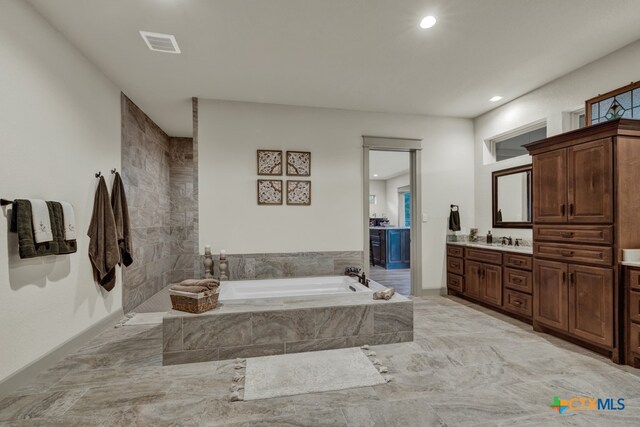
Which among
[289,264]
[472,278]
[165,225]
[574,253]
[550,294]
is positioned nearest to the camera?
[574,253]

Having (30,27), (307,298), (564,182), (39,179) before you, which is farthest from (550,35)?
(39,179)

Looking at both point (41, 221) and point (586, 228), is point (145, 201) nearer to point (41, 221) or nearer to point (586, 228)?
point (41, 221)

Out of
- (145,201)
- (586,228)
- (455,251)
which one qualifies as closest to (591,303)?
(586,228)

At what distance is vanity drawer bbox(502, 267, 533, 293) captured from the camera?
3.39 meters

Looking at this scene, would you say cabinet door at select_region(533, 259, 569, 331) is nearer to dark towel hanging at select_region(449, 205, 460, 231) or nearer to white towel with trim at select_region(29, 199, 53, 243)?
dark towel hanging at select_region(449, 205, 460, 231)

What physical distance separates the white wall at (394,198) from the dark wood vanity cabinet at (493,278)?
5276 millimetres

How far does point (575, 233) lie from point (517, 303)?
1.13 metres

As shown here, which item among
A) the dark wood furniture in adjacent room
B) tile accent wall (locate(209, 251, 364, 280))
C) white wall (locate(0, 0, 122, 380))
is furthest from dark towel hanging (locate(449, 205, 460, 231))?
white wall (locate(0, 0, 122, 380))

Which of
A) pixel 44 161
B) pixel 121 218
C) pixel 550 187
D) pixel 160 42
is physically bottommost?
pixel 121 218

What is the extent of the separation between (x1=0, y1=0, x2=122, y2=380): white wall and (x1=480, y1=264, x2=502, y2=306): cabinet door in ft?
14.4

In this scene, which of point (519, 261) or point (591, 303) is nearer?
point (591, 303)

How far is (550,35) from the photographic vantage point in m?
2.66

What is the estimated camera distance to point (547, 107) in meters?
3.64

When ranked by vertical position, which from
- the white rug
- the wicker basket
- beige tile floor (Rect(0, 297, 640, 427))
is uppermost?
the wicker basket
